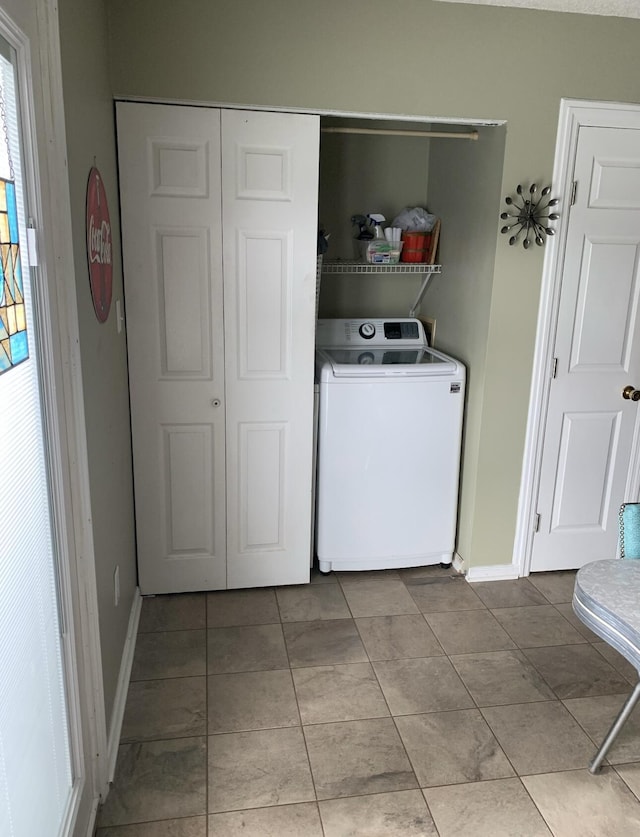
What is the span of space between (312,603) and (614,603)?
1471mm

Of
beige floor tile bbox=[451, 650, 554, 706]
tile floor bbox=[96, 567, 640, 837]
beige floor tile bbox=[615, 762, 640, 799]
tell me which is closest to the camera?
tile floor bbox=[96, 567, 640, 837]

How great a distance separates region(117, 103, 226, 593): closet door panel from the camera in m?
2.42

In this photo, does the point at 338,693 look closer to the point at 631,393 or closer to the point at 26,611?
the point at 26,611

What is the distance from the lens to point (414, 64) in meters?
2.47

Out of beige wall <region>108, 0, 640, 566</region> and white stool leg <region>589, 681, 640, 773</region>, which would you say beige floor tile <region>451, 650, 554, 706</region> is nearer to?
white stool leg <region>589, 681, 640, 773</region>

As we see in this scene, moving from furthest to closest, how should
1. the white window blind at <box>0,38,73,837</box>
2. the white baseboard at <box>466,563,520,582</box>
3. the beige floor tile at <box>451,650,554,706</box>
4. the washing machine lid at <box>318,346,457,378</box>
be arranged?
the white baseboard at <box>466,563,520,582</box>
the washing machine lid at <box>318,346,457,378</box>
the beige floor tile at <box>451,650,554,706</box>
the white window blind at <box>0,38,73,837</box>

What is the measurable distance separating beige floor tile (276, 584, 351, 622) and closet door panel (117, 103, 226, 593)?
296mm

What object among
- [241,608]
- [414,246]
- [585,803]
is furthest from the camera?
[414,246]

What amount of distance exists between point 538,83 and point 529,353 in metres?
1.05

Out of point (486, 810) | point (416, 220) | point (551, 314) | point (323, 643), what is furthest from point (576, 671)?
point (416, 220)

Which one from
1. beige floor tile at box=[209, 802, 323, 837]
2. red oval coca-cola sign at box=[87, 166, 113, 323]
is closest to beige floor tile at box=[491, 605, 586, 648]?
beige floor tile at box=[209, 802, 323, 837]

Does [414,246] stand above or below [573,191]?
below

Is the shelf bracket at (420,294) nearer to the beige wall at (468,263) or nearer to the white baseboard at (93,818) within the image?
the beige wall at (468,263)

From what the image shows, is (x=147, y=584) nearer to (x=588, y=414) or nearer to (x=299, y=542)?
(x=299, y=542)
